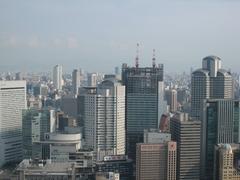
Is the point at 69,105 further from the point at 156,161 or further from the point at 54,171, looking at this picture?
the point at 156,161

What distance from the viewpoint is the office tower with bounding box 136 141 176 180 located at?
33.2 feet

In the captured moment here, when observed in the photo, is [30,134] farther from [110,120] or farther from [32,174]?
[32,174]

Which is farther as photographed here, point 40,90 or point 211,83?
point 40,90

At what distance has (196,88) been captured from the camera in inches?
599

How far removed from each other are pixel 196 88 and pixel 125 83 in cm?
243

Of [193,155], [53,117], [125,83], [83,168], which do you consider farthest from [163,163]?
[53,117]

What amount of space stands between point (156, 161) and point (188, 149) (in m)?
0.79

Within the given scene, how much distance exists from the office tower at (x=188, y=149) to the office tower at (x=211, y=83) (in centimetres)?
420

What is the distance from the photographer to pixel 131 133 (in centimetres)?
1304

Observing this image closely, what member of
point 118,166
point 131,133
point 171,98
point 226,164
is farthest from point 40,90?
point 226,164

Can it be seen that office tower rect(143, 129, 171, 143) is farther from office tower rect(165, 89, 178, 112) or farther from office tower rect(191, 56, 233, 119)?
office tower rect(165, 89, 178, 112)

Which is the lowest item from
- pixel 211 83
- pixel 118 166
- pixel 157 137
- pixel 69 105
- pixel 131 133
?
pixel 118 166

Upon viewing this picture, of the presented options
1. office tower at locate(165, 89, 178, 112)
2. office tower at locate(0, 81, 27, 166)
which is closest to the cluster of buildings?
office tower at locate(0, 81, 27, 166)

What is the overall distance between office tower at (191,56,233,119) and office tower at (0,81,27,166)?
4690mm
